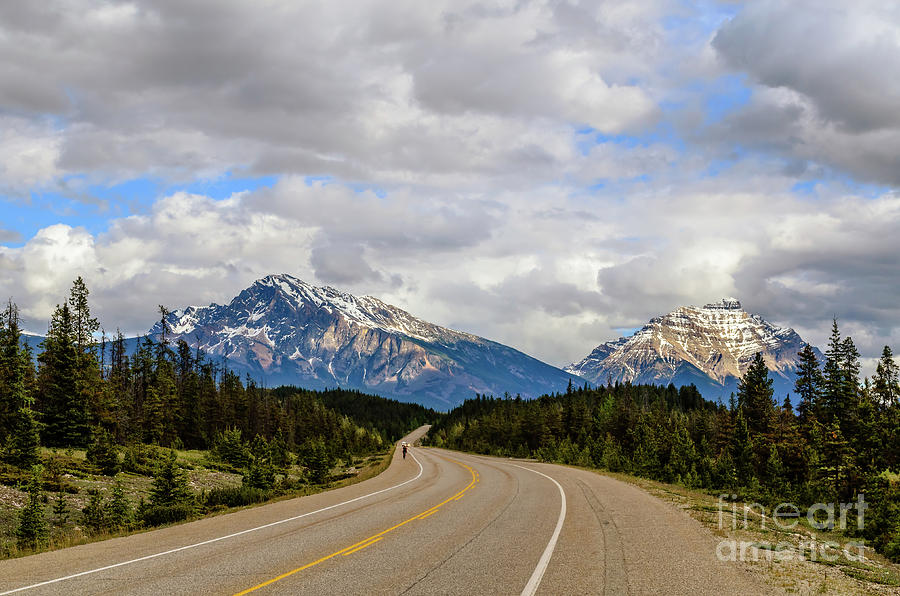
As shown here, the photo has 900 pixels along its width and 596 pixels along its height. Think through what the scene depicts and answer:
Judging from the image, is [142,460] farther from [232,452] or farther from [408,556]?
[408,556]

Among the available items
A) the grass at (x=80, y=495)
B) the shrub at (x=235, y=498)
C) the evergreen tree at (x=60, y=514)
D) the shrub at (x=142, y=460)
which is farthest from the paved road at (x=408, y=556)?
the shrub at (x=142, y=460)

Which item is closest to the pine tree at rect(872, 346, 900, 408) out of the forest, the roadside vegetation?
the forest

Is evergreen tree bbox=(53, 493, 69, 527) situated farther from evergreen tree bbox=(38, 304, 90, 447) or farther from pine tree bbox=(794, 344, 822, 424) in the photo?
pine tree bbox=(794, 344, 822, 424)

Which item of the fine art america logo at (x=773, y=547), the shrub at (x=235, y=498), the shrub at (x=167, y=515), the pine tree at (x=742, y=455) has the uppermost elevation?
the fine art america logo at (x=773, y=547)

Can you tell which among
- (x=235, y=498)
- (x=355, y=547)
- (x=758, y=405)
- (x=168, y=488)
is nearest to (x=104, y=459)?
(x=168, y=488)

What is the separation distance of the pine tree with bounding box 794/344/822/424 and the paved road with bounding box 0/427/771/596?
49788 millimetres

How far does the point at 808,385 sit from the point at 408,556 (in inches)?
2511

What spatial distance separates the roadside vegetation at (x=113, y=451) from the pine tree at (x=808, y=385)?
42.7m

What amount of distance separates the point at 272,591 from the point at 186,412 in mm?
80876

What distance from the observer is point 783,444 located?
54.6 metres

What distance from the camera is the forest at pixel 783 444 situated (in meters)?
40.2

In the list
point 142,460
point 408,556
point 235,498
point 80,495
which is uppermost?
point 408,556

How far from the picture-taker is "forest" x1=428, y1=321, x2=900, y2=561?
4016cm

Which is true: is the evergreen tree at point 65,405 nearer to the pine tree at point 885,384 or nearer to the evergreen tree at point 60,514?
the evergreen tree at point 60,514
